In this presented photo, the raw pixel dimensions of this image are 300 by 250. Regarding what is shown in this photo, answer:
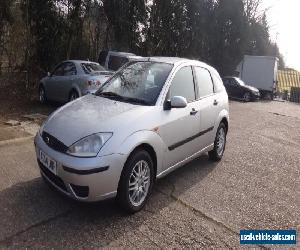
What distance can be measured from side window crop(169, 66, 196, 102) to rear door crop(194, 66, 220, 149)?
0.17 metres

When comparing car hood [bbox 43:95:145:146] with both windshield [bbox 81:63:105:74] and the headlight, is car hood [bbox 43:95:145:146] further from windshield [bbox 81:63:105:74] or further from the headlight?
windshield [bbox 81:63:105:74]

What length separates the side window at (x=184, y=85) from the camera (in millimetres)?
4889

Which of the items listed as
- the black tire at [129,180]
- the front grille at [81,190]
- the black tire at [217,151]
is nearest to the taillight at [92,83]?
the black tire at [217,151]

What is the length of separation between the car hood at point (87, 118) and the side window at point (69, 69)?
5801mm

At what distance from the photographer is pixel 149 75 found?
502cm

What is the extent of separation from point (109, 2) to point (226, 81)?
32.8ft

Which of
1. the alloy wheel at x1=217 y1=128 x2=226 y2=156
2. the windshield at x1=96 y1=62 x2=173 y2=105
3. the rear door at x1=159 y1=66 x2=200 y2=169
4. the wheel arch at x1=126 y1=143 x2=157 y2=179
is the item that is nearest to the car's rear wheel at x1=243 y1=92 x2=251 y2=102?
the alloy wheel at x1=217 y1=128 x2=226 y2=156

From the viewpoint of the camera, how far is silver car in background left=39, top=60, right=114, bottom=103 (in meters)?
9.74

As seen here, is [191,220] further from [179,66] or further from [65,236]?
[179,66]

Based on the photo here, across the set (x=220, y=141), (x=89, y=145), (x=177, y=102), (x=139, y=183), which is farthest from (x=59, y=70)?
(x=89, y=145)

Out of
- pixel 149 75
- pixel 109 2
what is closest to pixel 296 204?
pixel 149 75

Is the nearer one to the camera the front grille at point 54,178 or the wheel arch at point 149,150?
the front grille at point 54,178

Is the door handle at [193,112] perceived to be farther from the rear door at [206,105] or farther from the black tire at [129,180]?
the black tire at [129,180]

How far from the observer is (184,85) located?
5.14 meters
